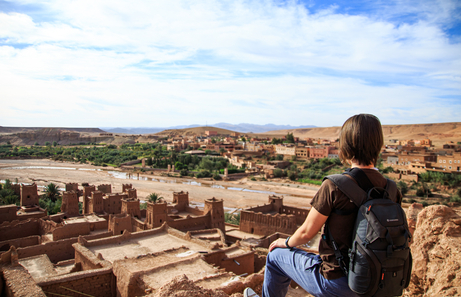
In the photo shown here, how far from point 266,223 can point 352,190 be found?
16598 mm

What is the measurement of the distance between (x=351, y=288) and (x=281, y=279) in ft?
2.70

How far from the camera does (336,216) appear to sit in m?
2.11

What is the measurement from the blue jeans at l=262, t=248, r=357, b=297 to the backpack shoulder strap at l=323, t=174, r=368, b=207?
1.88ft

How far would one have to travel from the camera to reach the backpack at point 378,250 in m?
1.86

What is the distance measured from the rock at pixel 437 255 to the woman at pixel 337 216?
2925mm

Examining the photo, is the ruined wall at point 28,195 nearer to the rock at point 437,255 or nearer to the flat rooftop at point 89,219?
the flat rooftop at point 89,219

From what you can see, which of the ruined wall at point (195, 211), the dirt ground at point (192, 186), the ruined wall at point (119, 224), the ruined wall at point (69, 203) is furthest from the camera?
the dirt ground at point (192, 186)

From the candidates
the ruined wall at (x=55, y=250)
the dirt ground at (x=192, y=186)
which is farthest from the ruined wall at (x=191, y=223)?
the dirt ground at (x=192, y=186)

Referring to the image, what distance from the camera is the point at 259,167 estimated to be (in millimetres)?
53312

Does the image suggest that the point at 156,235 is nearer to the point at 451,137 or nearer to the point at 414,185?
the point at 414,185

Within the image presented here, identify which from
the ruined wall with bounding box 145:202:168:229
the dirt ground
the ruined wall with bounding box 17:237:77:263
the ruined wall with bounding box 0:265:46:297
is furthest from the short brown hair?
the dirt ground

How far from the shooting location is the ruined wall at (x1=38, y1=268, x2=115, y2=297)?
8.07 m

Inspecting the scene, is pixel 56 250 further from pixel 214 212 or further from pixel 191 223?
pixel 214 212

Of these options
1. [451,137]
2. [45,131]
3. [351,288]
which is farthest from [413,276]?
[45,131]
